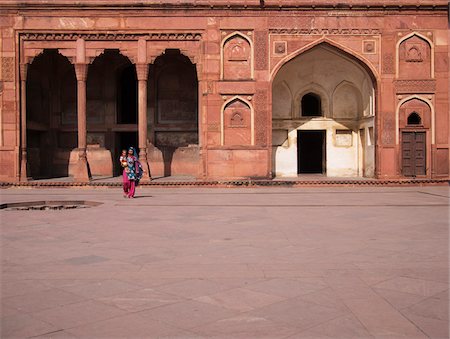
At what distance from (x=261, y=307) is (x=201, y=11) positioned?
1557 cm

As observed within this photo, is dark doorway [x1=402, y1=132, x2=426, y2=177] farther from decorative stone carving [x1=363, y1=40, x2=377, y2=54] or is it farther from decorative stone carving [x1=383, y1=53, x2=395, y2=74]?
decorative stone carving [x1=363, y1=40, x2=377, y2=54]

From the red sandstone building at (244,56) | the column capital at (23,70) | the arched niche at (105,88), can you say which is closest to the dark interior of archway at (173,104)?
the arched niche at (105,88)

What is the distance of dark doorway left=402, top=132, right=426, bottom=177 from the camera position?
18.2 meters

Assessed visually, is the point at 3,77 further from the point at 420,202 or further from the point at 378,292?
the point at 378,292

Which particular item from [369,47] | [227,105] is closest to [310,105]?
[369,47]

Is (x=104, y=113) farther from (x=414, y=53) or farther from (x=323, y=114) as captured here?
(x=414, y=53)

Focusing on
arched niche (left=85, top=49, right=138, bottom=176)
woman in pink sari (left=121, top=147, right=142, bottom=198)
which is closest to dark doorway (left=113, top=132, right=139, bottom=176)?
arched niche (left=85, top=49, right=138, bottom=176)

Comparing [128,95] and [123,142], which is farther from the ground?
[128,95]

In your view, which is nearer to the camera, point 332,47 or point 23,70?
point 23,70

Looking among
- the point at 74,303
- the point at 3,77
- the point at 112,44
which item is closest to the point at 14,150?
the point at 3,77

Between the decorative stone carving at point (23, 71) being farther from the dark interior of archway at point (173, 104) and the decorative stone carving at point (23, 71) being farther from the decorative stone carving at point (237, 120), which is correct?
the decorative stone carving at point (237, 120)

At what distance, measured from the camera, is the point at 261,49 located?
1797 centimetres

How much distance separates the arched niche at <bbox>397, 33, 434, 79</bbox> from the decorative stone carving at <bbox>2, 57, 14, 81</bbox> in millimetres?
12871

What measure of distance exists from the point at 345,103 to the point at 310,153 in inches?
107
